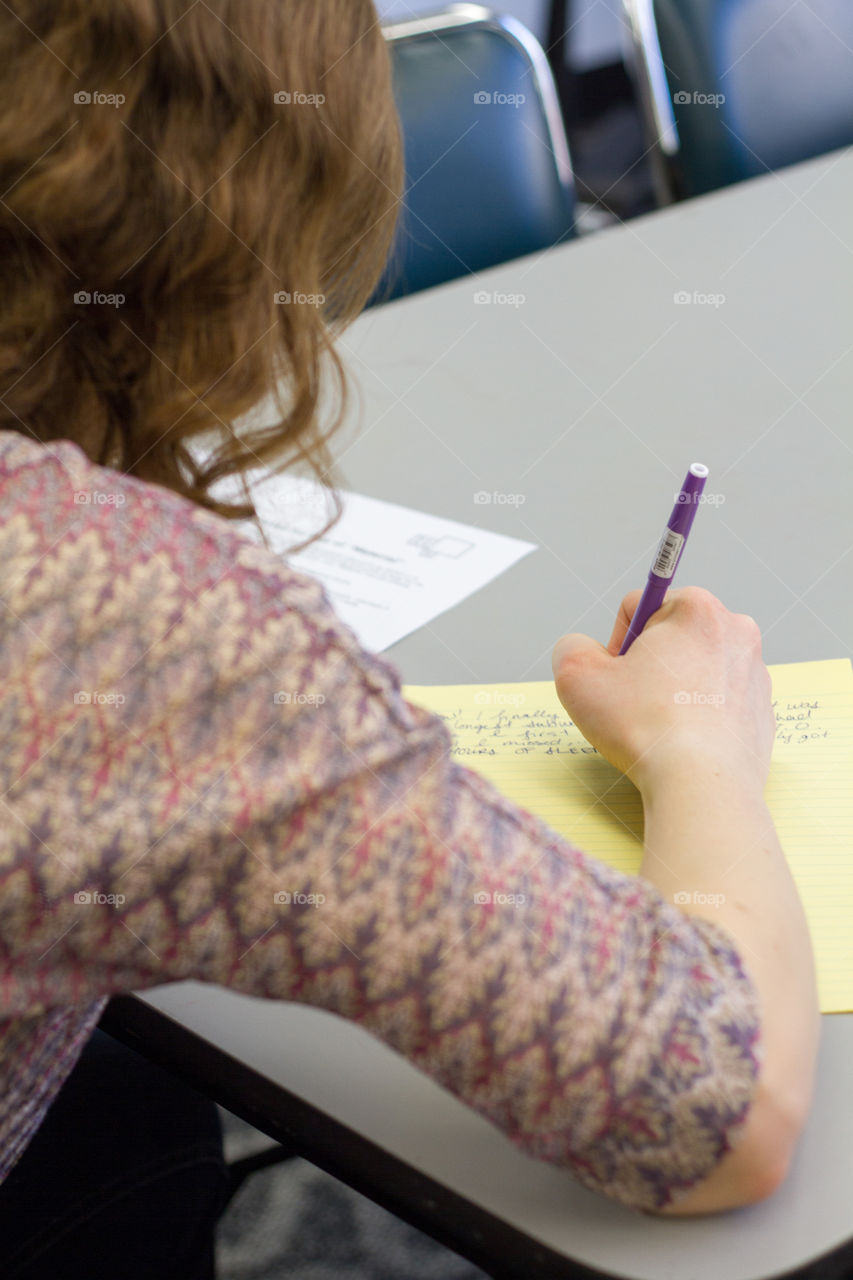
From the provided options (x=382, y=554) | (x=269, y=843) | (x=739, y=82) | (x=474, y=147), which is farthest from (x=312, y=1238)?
(x=739, y=82)

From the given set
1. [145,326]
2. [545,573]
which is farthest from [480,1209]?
[545,573]

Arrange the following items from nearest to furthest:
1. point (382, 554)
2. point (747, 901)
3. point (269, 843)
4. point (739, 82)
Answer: point (269, 843) < point (747, 901) < point (382, 554) < point (739, 82)

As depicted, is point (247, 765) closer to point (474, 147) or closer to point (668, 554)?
point (668, 554)

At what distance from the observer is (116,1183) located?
28.4 inches

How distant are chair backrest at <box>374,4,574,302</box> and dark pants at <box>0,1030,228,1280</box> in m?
1.08

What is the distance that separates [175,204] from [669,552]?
0.37 metres

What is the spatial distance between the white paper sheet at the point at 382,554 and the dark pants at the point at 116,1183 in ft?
1.12

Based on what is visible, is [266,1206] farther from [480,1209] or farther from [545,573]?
[480,1209]

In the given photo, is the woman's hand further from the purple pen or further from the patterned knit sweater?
the patterned knit sweater

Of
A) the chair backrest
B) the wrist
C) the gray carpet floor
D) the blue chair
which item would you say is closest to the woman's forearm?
the wrist

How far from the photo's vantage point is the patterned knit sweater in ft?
1.31

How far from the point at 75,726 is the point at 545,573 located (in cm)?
55

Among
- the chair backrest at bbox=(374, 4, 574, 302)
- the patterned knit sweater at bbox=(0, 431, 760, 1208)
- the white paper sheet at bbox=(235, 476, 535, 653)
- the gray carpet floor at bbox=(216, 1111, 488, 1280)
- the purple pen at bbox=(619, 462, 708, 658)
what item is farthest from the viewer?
the chair backrest at bbox=(374, 4, 574, 302)

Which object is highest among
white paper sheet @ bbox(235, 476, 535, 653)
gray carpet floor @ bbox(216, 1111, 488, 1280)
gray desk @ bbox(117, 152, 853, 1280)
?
gray desk @ bbox(117, 152, 853, 1280)
